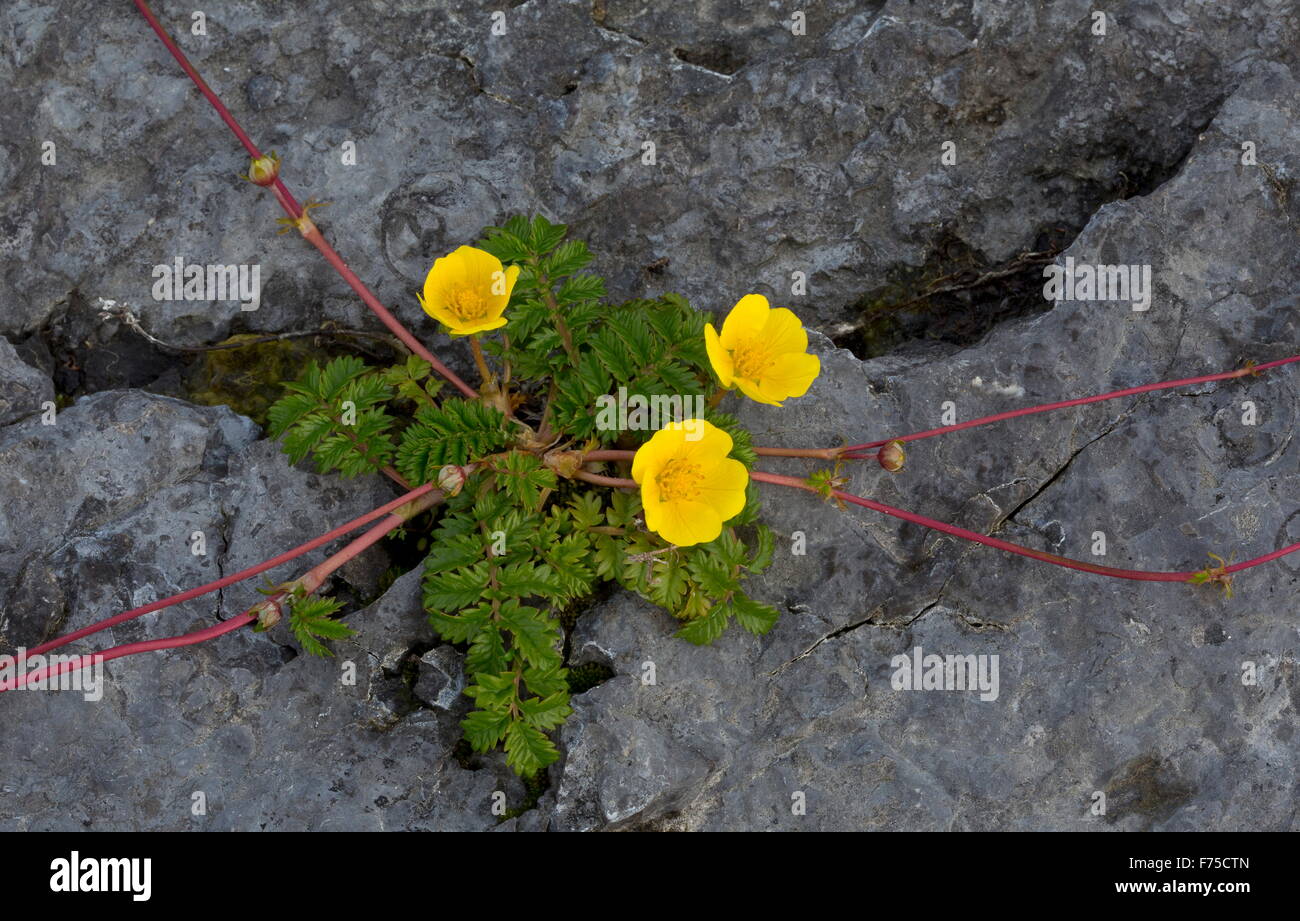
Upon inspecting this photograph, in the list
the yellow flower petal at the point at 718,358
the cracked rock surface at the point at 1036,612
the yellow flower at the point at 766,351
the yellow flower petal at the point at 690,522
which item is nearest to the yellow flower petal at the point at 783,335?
the yellow flower at the point at 766,351

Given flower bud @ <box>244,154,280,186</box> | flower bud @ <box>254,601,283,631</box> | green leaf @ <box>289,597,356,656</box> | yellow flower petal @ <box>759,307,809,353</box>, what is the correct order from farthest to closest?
yellow flower petal @ <box>759,307,809,353</box> → flower bud @ <box>244,154,280,186</box> → green leaf @ <box>289,597,356,656</box> → flower bud @ <box>254,601,283,631</box>

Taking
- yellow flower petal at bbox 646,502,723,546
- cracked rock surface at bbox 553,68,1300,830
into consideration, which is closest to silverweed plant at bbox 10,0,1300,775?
yellow flower petal at bbox 646,502,723,546

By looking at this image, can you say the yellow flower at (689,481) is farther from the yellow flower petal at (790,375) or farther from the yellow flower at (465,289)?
the yellow flower at (465,289)

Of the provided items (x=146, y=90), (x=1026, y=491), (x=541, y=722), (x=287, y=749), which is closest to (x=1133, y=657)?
(x=1026, y=491)

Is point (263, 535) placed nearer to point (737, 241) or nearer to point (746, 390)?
point (746, 390)

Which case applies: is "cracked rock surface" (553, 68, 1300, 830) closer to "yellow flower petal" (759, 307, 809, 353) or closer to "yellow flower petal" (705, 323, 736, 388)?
"yellow flower petal" (759, 307, 809, 353)

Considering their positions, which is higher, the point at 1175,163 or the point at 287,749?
the point at 1175,163

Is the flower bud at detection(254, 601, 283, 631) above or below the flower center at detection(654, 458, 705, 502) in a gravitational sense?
below

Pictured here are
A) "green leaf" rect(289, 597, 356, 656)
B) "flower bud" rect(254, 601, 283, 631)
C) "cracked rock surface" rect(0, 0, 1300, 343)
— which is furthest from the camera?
"cracked rock surface" rect(0, 0, 1300, 343)
